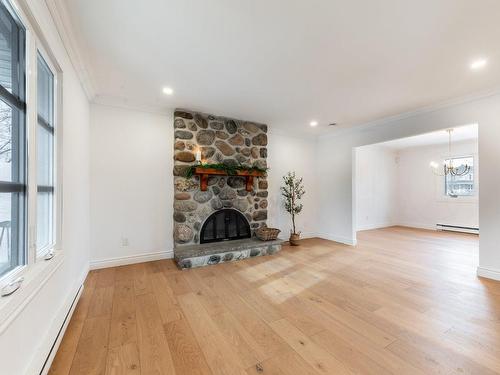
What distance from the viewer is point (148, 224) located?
347 centimetres

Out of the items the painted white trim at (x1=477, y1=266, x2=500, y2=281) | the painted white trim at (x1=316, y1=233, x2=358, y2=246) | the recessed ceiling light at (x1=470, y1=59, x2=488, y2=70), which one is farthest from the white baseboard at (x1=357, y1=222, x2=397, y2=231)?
the recessed ceiling light at (x1=470, y1=59, x2=488, y2=70)

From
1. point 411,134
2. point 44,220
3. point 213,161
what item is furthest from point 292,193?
point 44,220

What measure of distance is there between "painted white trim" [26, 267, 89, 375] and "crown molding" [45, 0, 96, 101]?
7.17ft

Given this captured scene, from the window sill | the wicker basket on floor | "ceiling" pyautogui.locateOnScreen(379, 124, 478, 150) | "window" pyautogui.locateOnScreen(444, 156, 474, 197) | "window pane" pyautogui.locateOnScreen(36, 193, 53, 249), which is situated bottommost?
the wicker basket on floor

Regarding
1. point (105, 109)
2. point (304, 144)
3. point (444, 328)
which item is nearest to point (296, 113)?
point (304, 144)

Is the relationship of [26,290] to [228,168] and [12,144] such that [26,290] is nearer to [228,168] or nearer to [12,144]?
[12,144]

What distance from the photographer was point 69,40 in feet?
6.31

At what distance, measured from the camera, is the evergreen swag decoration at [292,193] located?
15.4 ft

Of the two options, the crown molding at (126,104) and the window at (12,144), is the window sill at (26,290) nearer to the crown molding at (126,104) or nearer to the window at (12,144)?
the window at (12,144)

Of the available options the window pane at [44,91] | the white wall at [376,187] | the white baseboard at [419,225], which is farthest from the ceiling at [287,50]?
the white baseboard at [419,225]

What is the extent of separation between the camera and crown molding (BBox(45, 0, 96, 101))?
1588 millimetres

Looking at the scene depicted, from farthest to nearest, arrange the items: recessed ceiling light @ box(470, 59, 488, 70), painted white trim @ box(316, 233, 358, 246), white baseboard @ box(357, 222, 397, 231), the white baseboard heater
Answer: white baseboard @ box(357, 222, 397, 231) < the white baseboard heater < painted white trim @ box(316, 233, 358, 246) < recessed ceiling light @ box(470, 59, 488, 70)

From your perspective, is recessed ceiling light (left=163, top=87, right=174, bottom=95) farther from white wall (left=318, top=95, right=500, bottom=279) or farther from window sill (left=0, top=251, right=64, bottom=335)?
white wall (left=318, top=95, right=500, bottom=279)

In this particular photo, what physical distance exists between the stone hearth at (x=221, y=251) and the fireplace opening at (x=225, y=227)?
0.12 meters
